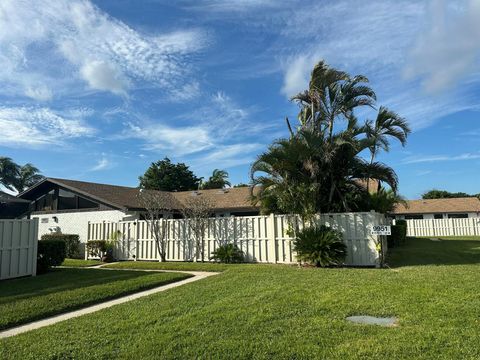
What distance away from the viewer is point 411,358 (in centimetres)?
429

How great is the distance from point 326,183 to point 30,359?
1152 cm

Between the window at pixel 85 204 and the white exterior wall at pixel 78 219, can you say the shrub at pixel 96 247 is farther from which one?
the window at pixel 85 204

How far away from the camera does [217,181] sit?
1903 inches

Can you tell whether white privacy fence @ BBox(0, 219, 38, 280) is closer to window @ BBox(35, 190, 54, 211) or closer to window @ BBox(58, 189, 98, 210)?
window @ BBox(58, 189, 98, 210)

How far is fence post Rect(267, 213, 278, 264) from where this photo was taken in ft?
46.9

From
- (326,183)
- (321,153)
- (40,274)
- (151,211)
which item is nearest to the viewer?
(40,274)

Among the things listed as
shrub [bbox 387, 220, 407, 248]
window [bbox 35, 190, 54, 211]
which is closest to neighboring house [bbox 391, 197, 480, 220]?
shrub [bbox 387, 220, 407, 248]

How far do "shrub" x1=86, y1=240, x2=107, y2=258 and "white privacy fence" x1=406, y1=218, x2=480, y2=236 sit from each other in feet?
88.9

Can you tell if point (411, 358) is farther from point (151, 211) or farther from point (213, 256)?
point (151, 211)

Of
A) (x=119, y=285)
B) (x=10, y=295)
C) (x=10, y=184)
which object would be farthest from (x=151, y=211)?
(x=10, y=184)

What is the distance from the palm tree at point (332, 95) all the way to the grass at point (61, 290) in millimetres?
7951

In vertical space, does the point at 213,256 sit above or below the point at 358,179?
below

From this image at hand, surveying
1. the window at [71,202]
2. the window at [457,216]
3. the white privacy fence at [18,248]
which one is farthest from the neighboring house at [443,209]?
the white privacy fence at [18,248]

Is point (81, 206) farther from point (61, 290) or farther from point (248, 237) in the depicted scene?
point (61, 290)
